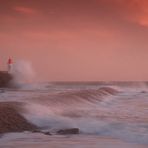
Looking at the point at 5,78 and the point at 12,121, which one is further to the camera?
the point at 5,78

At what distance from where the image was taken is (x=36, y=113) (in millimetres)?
12617

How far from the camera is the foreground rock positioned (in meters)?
10.0

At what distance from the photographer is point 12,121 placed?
34.6 feet

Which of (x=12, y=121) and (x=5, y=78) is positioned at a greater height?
(x=5, y=78)

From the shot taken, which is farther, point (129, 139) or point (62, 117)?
point (62, 117)

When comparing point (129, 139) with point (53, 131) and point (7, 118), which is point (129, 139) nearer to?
point (53, 131)

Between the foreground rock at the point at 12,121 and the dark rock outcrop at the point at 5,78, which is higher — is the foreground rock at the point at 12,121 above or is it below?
below

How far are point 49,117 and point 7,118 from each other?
210 centimetres

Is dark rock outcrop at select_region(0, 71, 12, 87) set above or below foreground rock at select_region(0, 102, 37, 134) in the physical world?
above

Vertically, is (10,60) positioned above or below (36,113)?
above

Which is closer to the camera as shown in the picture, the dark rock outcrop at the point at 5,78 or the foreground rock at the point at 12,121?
the foreground rock at the point at 12,121

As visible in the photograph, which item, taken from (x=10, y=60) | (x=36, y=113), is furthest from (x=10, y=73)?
(x=36, y=113)

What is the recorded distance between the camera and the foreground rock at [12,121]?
10003 mm

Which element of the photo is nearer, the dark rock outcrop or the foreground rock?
the foreground rock
